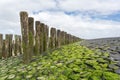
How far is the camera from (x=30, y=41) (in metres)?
11.2

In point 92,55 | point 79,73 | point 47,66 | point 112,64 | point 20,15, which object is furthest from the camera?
point 20,15

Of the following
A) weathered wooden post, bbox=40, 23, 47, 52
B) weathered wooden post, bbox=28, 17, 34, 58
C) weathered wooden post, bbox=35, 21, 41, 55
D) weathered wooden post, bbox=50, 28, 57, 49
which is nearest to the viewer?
weathered wooden post, bbox=28, 17, 34, 58

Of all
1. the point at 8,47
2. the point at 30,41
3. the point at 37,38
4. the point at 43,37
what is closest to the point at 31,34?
the point at 30,41

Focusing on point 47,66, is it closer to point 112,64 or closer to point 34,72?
point 34,72

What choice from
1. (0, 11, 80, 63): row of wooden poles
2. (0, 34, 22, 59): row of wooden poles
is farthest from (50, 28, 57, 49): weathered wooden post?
(0, 34, 22, 59): row of wooden poles

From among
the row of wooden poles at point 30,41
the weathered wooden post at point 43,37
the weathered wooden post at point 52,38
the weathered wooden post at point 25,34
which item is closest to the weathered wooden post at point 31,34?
the row of wooden poles at point 30,41

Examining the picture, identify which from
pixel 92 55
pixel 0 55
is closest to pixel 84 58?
pixel 92 55

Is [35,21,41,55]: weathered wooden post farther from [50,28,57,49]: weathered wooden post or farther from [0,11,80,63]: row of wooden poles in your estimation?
[50,28,57,49]: weathered wooden post

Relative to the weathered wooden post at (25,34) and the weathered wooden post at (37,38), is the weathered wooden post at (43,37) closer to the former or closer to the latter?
the weathered wooden post at (37,38)

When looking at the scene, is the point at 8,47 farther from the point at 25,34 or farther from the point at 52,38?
the point at 25,34

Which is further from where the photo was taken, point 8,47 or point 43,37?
point 8,47

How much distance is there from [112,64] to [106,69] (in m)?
0.63

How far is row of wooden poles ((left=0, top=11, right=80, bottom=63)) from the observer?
10883mm

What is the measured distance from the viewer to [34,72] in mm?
8969
